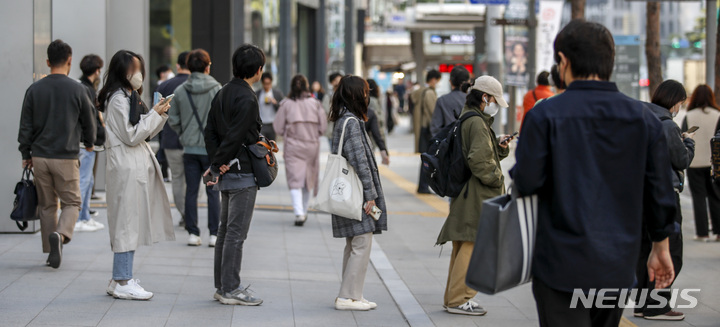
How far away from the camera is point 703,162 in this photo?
10289 mm

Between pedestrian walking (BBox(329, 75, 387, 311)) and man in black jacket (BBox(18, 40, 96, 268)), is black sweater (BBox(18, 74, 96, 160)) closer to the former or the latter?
man in black jacket (BBox(18, 40, 96, 268))

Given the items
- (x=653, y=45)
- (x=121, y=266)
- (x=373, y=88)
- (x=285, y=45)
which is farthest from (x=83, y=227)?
(x=285, y=45)

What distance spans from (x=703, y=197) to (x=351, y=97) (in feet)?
18.2

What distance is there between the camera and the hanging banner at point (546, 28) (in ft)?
59.3

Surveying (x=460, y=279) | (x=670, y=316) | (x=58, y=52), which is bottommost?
(x=670, y=316)

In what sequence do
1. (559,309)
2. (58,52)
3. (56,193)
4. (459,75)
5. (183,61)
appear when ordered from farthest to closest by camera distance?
(459,75) → (183,61) → (56,193) → (58,52) → (559,309)

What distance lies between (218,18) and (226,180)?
11194mm

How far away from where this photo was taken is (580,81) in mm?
3504

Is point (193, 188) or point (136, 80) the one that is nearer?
point (136, 80)

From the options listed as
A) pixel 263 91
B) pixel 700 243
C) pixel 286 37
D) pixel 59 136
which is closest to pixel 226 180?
pixel 59 136

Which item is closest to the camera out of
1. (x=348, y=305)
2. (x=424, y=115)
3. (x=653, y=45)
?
(x=348, y=305)

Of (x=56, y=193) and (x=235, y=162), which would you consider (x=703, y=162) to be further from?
(x=56, y=193)

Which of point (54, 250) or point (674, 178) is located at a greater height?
point (674, 178)

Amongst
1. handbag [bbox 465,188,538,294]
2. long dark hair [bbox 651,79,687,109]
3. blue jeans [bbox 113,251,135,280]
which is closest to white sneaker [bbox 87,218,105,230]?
blue jeans [bbox 113,251,135,280]
